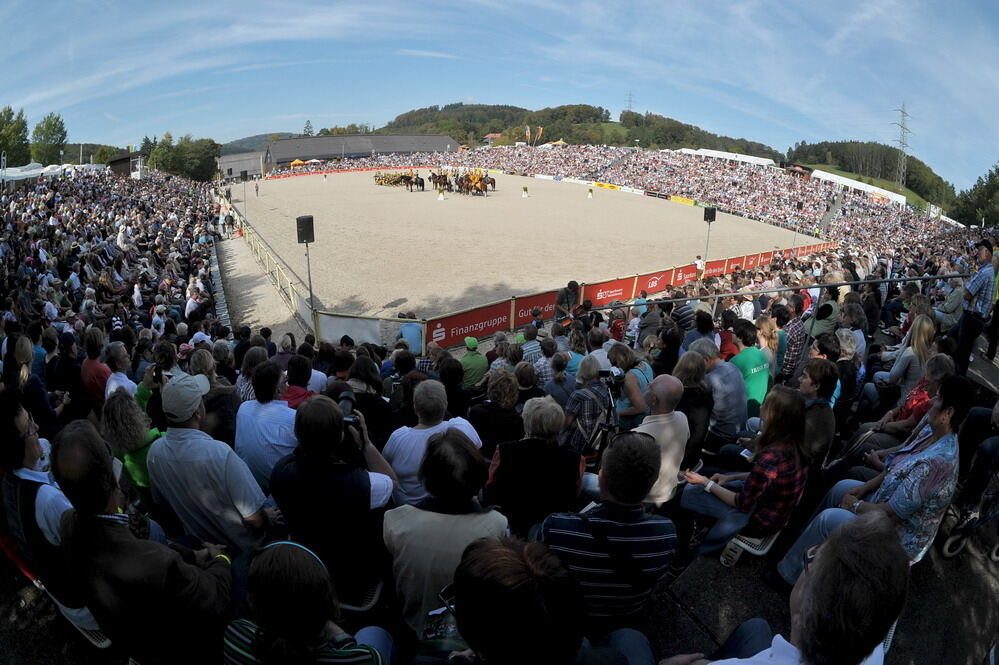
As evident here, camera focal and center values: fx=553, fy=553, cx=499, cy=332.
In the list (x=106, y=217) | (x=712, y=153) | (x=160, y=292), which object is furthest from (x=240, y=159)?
(x=160, y=292)

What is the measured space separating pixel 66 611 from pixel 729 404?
15.0 feet

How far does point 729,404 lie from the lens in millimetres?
4762

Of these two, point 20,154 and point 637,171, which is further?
point 637,171

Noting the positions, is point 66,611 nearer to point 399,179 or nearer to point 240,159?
point 399,179

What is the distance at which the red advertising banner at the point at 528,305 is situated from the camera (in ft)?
44.8

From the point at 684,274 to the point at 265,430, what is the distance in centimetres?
1698

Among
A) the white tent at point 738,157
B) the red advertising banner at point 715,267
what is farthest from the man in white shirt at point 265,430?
the white tent at point 738,157

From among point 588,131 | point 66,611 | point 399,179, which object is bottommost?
point 66,611

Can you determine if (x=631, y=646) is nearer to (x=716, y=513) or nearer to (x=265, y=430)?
(x=716, y=513)

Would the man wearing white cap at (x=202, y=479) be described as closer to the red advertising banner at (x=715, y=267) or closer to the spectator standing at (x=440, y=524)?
the spectator standing at (x=440, y=524)

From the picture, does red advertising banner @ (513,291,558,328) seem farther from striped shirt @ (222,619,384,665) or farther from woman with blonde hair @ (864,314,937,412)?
striped shirt @ (222,619,384,665)

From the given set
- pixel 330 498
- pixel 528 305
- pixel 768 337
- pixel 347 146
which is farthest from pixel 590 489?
pixel 347 146

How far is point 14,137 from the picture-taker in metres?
56.8

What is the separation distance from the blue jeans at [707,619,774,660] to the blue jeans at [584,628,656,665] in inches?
11.8
